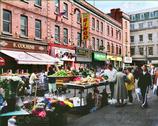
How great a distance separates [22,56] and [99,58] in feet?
65.2

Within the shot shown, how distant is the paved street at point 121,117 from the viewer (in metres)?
10.1

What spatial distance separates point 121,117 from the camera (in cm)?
1104

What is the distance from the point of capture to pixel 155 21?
67562 mm

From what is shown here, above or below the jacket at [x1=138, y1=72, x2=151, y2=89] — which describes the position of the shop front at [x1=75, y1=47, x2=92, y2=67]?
above

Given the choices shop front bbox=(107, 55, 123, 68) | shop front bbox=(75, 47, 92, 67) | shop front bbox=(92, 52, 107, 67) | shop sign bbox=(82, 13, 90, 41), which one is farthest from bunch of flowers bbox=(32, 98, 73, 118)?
shop front bbox=(107, 55, 123, 68)

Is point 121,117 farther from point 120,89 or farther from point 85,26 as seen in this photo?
point 85,26

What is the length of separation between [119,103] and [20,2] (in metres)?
13.4

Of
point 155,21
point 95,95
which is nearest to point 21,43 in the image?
point 95,95

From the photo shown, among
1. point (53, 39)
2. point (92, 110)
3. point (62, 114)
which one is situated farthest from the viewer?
point (53, 39)

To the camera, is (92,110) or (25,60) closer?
(92,110)

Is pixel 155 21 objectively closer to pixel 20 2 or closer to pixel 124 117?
pixel 20 2

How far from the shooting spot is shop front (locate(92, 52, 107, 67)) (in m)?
39.2

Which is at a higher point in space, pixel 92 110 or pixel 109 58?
pixel 109 58

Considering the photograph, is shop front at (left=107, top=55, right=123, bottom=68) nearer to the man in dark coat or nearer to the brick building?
the brick building
